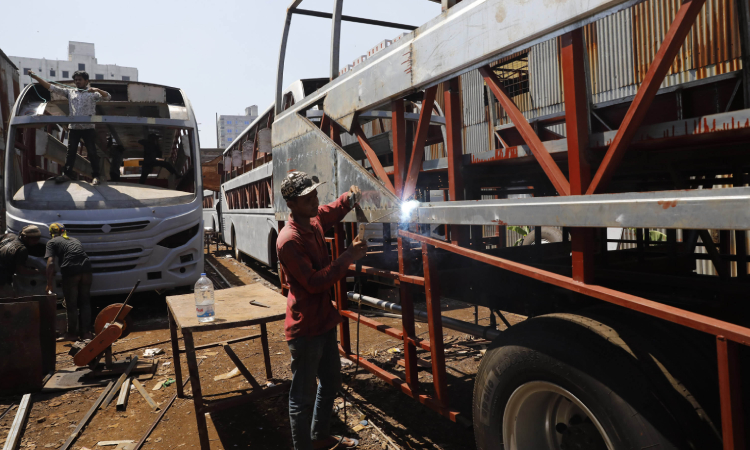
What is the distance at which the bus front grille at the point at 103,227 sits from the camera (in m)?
6.85

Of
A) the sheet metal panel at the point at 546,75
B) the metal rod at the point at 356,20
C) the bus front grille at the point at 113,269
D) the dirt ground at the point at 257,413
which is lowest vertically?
the dirt ground at the point at 257,413

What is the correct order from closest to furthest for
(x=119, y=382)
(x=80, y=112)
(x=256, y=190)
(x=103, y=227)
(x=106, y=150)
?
(x=119, y=382), (x=103, y=227), (x=80, y=112), (x=106, y=150), (x=256, y=190)

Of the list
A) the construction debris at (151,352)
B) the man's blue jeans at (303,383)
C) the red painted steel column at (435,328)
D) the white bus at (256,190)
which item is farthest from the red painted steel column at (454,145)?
the white bus at (256,190)

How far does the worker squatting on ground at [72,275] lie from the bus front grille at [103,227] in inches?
6.0

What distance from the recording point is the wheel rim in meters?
2.05

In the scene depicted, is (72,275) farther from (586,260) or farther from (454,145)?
(586,260)

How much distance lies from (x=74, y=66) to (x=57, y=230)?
264ft

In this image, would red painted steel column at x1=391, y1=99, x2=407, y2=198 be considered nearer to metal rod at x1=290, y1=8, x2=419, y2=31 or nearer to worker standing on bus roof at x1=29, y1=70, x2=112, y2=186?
metal rod at x1=290, y1=8, x2=419, y2=31

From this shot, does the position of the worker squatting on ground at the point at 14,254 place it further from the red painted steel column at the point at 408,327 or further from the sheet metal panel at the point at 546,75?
the sheet metal panel at the point at 546,75

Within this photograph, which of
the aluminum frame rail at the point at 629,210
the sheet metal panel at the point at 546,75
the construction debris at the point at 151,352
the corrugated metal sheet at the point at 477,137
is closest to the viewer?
the aluminum frame rail at the point at 629,210

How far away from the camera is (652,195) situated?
1568 millimetres

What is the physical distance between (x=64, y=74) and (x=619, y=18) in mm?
83288

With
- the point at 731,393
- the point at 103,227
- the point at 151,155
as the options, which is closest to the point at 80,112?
the point at 151,155

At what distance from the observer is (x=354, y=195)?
10.9 ft
